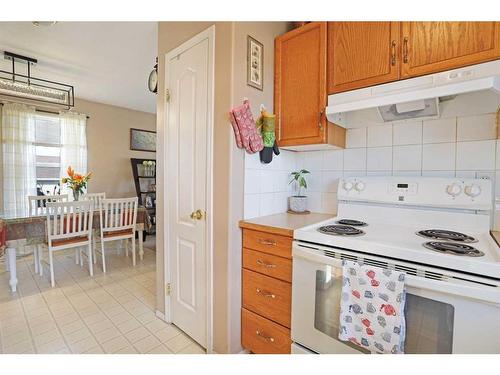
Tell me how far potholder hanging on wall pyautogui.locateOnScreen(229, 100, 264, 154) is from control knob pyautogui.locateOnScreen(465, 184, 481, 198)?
43.9 inches

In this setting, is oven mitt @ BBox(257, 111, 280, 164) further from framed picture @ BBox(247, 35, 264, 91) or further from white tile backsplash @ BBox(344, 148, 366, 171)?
white tile backsplash @ BBox(344, 148, 366, 171)

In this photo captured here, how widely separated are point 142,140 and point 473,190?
16.8 ft

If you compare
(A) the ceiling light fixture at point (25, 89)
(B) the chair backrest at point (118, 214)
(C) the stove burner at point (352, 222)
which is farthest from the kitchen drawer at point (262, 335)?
(A) the ceiling light fixture at point (25, 89)

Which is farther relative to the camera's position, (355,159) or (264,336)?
(355,159)

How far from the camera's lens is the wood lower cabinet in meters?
1.30

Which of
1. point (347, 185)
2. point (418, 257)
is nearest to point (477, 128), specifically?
point (347, 185)

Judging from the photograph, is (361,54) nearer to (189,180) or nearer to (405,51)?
(405,51)

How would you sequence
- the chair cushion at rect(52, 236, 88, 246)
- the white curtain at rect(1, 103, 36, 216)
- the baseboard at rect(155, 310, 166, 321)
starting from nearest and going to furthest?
the baseboard at rect(155, 310, 166, 321)
the chair cushion at rect(52, 236, 88, 246)
the white curtain at rect(1, 103, 36, 216)

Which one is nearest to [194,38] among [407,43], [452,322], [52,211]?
[407,43]

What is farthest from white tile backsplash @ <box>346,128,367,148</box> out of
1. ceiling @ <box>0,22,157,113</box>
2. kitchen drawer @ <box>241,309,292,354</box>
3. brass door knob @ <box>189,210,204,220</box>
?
ceiling @ <box>0,22,157,113</box>

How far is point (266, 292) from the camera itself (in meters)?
1.38

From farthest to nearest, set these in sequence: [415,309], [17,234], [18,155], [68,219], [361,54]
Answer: [18,155]
[68,219]
[17,234]
[361,54]
[415,309]

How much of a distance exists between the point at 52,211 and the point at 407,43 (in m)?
3.22

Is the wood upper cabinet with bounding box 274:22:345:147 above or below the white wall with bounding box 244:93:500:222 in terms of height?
above
